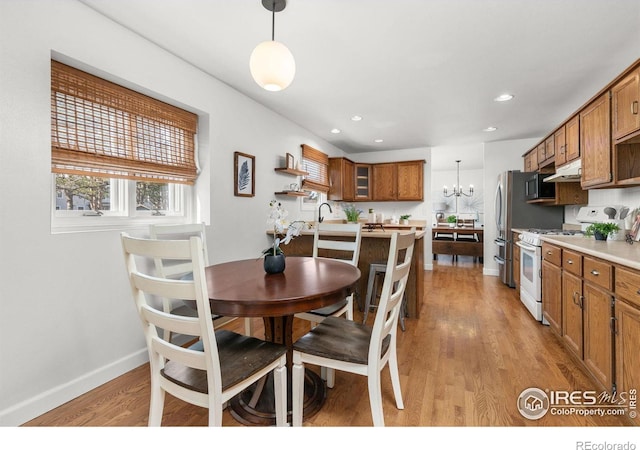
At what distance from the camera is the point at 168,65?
93.4 inches

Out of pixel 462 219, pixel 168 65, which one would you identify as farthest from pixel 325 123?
pixel 462 219

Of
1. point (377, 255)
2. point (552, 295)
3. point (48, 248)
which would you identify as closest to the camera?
point (48, 248)

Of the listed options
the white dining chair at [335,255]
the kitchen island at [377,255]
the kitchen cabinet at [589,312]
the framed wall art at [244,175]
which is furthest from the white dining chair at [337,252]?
Result: the kitchen cabinet at [589,312]

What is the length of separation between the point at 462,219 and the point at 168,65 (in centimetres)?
838

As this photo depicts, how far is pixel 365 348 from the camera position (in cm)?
149

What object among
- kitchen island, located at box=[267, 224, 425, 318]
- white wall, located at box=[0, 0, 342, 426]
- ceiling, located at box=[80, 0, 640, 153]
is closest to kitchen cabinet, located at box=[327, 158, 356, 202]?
ceiling, located at box=[80, 0, 640, 153]

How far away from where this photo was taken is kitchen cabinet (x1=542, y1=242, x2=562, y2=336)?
95.8 inches

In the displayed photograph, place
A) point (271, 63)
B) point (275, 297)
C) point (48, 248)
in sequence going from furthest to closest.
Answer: point (48, 248) < point (271, 63) < point (275, 297)

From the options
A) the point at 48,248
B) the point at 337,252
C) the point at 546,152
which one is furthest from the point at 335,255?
the point at 546,152

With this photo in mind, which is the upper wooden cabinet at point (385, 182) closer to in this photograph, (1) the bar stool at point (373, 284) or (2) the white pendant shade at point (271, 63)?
(1) the bar stool at point (373, 284)

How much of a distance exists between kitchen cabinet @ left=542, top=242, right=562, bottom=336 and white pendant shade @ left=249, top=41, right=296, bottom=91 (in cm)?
242

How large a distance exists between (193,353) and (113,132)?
171 centimetres

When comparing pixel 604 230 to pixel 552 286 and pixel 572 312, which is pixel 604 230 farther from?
pixel 572 312

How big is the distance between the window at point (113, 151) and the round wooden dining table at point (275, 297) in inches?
38.3
